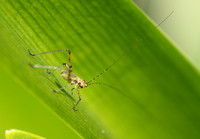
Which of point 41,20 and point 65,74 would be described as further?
point 65,74

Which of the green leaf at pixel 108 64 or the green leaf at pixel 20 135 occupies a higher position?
the green leaf at pixel 108 64

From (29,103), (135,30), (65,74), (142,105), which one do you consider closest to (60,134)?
(29,103)

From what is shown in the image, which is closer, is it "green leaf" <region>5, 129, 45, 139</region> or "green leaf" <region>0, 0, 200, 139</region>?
"green leaf" <region>5, 129, 45, 139</region>

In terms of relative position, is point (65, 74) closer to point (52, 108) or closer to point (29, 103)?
point (29, 103)

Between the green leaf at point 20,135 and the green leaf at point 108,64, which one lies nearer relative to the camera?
the green leaf at point 20,135

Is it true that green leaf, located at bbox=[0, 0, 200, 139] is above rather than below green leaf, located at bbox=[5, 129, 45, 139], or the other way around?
above

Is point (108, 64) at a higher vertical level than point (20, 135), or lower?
higher

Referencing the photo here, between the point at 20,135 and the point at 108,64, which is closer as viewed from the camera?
the point at 20,135

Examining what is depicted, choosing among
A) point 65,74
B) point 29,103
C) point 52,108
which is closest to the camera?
point 52,108
